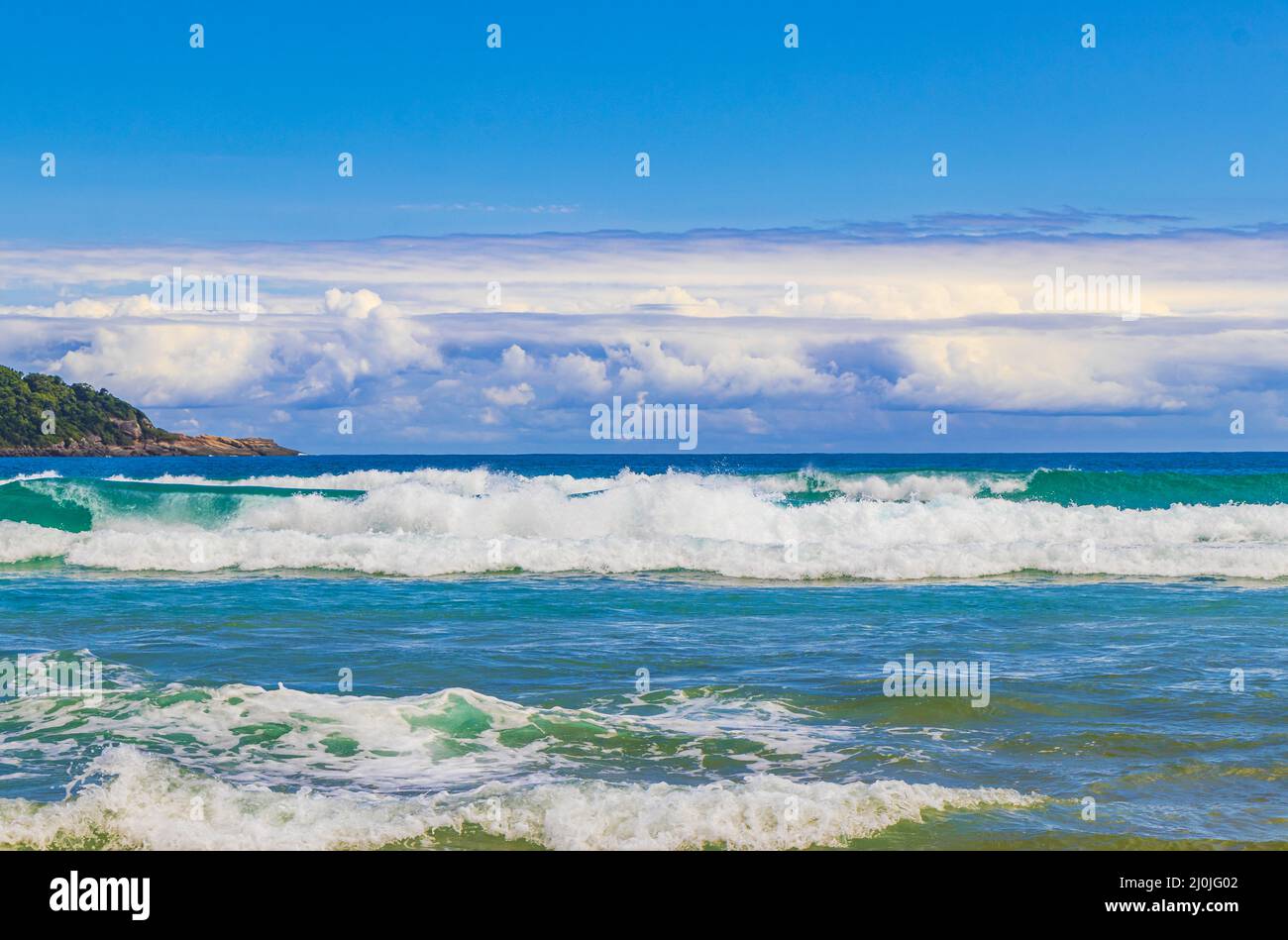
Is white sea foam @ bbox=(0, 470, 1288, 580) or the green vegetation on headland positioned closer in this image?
white sea foam @ bbox=(0, 470, 1288, 580)

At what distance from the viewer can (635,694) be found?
35.1ft

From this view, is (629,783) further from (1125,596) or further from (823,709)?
(1125,596)

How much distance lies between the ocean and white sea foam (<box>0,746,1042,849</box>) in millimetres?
24

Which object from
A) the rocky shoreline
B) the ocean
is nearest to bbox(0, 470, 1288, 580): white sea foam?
the ocean

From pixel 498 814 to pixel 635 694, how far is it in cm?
362

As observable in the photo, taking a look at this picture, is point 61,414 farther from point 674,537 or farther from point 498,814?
point 498,814

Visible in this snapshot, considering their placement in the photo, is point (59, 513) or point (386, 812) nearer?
point (386, 812)

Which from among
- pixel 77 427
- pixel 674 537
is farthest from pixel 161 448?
pixel 674 537

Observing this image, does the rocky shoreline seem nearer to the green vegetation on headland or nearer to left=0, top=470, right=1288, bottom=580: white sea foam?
the green vegetation on headland

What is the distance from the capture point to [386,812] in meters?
7.16

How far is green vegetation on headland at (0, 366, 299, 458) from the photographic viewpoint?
137 meters

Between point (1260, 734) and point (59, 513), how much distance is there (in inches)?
1200
